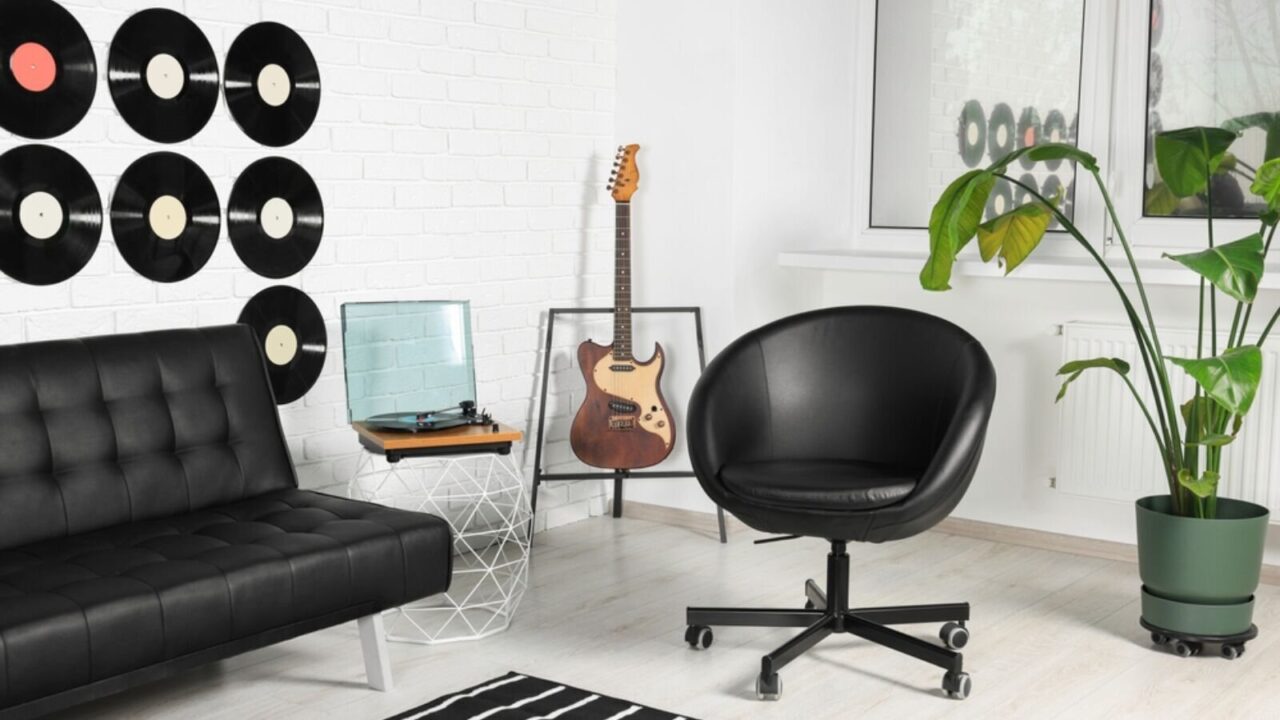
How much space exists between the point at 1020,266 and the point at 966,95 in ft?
2.50

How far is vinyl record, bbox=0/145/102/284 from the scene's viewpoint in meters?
3.34

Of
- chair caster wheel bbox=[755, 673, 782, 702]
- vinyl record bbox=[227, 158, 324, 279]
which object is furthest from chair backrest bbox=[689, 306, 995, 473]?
vinyl record bbox=[227, 158, 324, 279]

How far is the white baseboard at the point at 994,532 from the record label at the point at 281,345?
5.03ft

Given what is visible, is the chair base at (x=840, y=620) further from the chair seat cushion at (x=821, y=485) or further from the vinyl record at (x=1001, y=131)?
the vinyl record at (x=1001, y=131)

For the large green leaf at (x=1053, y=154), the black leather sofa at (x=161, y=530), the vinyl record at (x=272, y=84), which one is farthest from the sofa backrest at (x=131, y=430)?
the large green leaf at (x=1053, y=154)

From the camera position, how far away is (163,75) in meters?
3.63

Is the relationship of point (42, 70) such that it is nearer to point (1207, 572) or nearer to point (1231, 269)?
point (1231, 269)

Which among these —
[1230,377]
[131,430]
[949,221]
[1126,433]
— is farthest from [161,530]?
[1126,433]

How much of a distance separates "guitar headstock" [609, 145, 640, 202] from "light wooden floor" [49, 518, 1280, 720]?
1.23m

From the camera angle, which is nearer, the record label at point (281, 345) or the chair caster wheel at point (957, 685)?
the chair caster wheel at point (957, 685)

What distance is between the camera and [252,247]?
3895 mm

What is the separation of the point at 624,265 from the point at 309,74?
1230 millimetres

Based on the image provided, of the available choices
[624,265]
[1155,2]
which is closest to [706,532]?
[624,265]

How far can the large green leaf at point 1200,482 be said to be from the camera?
3.51 m
